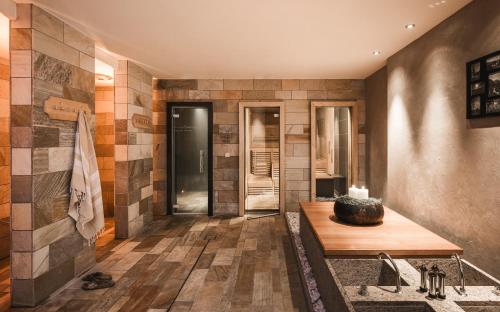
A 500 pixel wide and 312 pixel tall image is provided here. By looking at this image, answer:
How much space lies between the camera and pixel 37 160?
8.04 ft

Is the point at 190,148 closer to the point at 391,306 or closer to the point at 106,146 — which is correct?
the point at 106,146

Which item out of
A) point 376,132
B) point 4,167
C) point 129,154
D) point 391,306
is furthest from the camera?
point 376,132

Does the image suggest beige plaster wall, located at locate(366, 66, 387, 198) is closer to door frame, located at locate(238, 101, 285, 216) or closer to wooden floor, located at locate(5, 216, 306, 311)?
door frame, located at locate(238, 101, 285, 216)

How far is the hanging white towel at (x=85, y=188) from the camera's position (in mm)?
2797

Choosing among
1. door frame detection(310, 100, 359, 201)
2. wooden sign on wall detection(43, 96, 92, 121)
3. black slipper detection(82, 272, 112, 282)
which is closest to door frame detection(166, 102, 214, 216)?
door frame detection(310, 100, 359, 201)

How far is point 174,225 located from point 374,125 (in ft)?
12.1

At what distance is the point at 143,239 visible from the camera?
4094 millimetres

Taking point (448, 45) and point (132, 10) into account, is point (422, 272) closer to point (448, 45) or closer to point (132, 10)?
point (448, 45)

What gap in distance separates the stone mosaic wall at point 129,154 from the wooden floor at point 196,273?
296 mm

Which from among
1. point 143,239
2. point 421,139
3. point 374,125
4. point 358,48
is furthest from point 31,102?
point 374,125

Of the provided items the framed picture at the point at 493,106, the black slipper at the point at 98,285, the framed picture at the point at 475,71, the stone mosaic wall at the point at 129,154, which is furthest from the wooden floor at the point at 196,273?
the framed picture at the point at 475,71

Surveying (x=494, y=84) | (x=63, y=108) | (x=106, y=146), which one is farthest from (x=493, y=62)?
(x=106, y=146)

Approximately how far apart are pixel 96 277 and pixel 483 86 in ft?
12.3

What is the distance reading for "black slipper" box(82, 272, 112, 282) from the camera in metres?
2.81
